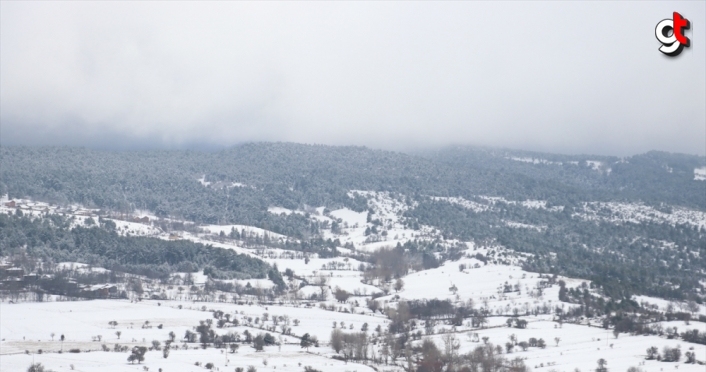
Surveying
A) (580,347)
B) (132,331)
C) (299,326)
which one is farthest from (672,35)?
(299,326)

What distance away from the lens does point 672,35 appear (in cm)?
5869

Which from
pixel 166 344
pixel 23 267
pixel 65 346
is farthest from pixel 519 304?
pixel 23 267

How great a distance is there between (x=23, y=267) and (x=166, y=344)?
7121 cm

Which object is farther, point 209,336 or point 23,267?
point 23,267

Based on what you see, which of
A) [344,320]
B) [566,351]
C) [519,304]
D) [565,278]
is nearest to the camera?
[566,351]

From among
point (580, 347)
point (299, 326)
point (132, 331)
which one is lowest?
point (299, 326)

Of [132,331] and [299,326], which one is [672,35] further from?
[299,326]

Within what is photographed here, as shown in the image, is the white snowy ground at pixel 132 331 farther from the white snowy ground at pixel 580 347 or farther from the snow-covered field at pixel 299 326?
the white snowy ground at pixel 580 347

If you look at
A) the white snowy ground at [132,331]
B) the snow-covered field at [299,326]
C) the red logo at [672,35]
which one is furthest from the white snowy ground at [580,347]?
the red logo at [672,35]

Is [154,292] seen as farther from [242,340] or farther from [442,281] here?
[442,281]

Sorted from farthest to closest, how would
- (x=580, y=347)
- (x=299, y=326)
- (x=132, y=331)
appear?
1. (x=299, y=326)
2. (x=132, y=331)
3. (x=580, y=347)

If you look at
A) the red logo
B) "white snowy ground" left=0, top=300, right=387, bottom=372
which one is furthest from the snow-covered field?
the red logo

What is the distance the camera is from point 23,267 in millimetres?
176125

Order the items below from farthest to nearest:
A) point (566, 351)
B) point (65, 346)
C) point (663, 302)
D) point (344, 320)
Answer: point (663, 302), point (344, 320), point (566, 351), point (65, 346)
